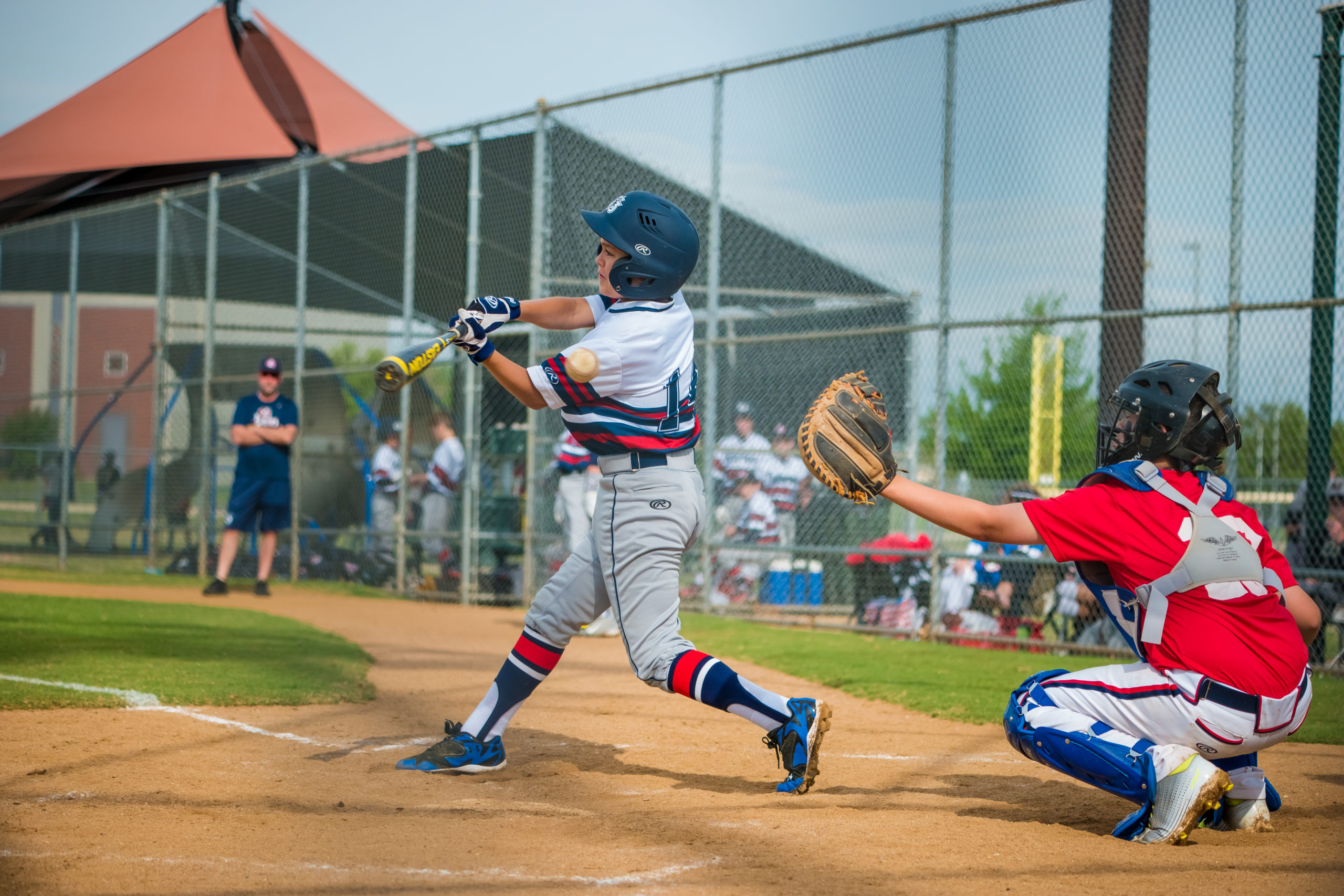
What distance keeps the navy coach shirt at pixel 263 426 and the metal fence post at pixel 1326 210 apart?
8279mm

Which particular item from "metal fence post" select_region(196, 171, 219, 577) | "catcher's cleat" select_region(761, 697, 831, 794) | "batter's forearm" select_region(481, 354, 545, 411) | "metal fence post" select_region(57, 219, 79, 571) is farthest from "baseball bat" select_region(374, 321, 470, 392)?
"metal fence post" select_region(57, 219, 79, 571)

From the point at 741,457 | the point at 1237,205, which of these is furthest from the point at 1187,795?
the point at 741,457

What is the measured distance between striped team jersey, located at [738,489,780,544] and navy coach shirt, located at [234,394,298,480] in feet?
14.2

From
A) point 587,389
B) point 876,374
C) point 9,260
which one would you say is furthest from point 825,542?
point 9,260

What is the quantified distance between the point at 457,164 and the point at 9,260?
365 inches

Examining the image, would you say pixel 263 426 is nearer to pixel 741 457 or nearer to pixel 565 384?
pixel 741 457

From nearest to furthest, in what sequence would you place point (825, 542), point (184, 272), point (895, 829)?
point (895, 829), point (825, 542), point (184, 272)

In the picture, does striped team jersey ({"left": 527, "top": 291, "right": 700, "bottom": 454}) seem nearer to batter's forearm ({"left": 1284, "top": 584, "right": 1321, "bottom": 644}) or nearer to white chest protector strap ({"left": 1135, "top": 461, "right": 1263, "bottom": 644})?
white chest protector strap ({"left": 1135, "top": 461, "right": 1263, "bottom": 644})

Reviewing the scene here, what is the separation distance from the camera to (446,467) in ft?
37.0

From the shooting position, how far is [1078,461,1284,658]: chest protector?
2996mm

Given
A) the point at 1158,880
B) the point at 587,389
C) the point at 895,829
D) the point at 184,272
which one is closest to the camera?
the point at 1158,880

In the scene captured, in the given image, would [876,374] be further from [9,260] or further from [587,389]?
[9,260]

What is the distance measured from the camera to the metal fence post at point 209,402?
12.7m

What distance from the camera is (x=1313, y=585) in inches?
272
